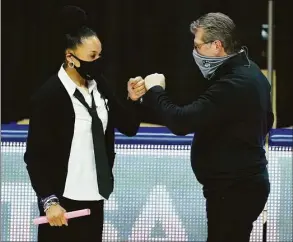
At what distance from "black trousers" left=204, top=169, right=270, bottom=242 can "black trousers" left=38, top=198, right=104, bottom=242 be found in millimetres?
512

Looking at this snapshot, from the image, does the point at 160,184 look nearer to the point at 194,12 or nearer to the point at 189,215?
the point at 189,215

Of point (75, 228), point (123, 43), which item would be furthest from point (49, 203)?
point (123, 43)

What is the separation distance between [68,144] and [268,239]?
71.5 inches

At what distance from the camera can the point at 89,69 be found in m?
3.04

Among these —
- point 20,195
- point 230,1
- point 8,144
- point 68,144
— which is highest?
point 230,1

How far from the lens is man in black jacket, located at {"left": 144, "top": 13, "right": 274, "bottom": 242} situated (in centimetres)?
292

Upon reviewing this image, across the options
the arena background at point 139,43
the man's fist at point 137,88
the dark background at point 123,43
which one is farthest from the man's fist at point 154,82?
the dark background at point 123,43

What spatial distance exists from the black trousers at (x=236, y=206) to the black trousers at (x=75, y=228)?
51 centimetres

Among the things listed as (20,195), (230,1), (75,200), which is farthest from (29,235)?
(230,1)

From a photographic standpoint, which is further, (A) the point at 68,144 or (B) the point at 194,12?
(B) the point at 194,12

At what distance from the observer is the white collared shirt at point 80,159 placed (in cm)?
299

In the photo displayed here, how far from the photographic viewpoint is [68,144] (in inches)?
117

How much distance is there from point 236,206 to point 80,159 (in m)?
0.71

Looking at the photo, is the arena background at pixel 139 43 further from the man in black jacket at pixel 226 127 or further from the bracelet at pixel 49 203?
the bracelet at pixel 49 203
